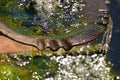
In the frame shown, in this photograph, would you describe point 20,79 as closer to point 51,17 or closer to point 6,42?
point 6,42

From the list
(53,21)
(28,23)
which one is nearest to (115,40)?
(53,21)

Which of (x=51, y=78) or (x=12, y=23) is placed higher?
(x=12, y=23)

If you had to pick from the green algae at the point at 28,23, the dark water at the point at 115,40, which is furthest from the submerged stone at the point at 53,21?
the dark water at the point at 115,40

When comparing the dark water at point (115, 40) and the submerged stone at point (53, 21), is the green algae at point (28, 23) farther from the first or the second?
the dark water at point (115, 40)

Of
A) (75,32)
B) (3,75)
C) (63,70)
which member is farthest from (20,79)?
(75,32)

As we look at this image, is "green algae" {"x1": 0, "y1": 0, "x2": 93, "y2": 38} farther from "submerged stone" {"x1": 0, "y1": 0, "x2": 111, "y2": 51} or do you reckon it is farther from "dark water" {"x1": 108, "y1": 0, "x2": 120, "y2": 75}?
"dark water" {"x1": 108, "y1": 0, "x2": 120, "y2": 75}

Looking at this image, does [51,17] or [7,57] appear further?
[51,17]
